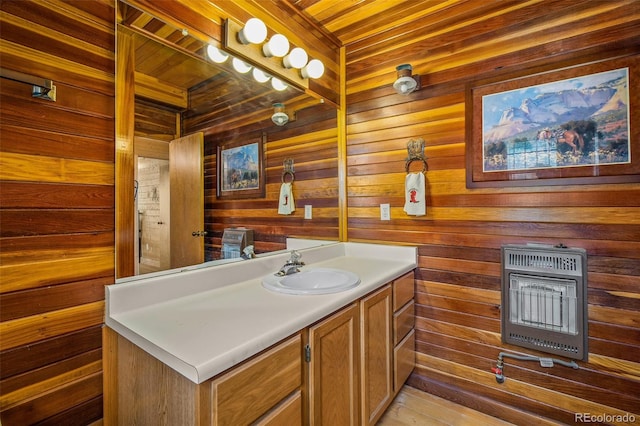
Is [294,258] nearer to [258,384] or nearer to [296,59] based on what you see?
[258,384]

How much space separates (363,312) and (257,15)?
1.69 m

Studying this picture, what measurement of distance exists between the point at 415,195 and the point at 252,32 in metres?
1.31

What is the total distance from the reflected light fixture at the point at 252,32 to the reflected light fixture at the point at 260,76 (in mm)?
173

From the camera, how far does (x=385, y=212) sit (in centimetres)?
205

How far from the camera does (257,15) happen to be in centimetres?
163

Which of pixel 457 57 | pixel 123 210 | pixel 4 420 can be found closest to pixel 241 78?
pixel 123 210

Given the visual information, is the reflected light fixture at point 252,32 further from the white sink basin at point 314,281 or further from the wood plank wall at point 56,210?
the white sink basin at point 314,281

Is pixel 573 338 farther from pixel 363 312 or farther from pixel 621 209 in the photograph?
pixel 363 312

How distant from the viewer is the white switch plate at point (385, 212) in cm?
204

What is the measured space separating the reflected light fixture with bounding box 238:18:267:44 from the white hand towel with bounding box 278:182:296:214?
0.84 m

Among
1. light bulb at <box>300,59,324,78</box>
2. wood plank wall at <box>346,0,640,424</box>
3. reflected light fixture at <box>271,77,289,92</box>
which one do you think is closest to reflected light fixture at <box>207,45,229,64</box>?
reflected light fixture at <box>271,77,289,92</box>

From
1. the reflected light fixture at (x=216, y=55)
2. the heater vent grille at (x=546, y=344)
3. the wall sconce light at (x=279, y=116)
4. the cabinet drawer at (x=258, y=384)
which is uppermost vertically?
the reflected light fixture at (x=216, y=55)

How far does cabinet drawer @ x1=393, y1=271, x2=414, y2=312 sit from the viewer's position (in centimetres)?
165

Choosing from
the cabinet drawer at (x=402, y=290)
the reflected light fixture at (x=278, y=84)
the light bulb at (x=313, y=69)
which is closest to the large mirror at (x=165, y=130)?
the reflected light fixture at (x=278, y=84)
